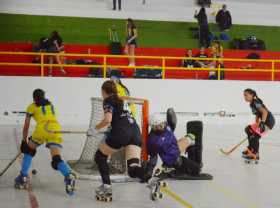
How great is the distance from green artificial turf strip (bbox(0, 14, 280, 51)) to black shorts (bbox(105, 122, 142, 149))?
16.3 metres

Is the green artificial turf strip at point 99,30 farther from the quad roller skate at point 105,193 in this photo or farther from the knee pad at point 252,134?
the quad roller skate at point 105,193

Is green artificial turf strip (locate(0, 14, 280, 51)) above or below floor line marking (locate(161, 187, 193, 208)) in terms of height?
above

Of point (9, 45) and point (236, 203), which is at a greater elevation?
point (9, 45)

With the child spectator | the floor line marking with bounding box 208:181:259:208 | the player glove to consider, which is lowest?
the floor line marking with bounding box 208:181:259:208

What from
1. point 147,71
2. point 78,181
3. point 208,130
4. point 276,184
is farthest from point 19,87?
point 276,184

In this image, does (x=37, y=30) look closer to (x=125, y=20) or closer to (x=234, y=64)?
Result: (x=125, y=20)

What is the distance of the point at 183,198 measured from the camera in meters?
7.58

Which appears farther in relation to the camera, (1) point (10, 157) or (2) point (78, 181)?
(1) point (10, 157)

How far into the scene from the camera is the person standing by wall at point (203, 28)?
75.1 ft

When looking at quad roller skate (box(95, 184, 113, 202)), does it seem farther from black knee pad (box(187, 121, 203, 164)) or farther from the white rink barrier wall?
the white rink barrier wall

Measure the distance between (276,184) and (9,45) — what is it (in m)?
15.3

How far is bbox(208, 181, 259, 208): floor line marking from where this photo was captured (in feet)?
24.1

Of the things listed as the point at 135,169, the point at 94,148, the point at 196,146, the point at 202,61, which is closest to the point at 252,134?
the point at 196,146

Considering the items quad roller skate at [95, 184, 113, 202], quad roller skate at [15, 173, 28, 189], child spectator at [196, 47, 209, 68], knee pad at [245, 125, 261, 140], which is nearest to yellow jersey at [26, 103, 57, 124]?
quad roller skate at [15, 173, 28, 189]
